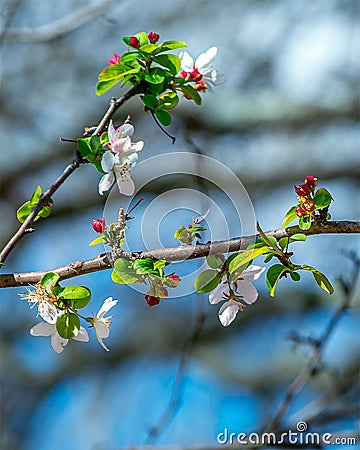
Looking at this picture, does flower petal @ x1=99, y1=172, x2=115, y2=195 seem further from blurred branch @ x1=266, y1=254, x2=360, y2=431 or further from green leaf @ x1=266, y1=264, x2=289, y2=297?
blurred branch @ x1=266, y1=254, x2=360, y2=431

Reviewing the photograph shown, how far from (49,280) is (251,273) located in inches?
6.3

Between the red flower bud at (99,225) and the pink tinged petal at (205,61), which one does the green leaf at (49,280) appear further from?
the pink tinged petal at (205,61)

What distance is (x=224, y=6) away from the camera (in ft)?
8.67

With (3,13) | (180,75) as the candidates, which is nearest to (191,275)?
(180,75)

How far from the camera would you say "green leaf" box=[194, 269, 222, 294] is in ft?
1.85

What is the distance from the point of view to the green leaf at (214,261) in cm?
55

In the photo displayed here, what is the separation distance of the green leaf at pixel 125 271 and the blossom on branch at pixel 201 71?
0.66 ft

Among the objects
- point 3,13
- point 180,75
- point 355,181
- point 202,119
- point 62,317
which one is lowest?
point 62,317

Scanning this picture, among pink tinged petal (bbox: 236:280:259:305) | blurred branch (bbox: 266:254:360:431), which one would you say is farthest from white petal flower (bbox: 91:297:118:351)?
blurred branch (bbox: 266:254:360:431)

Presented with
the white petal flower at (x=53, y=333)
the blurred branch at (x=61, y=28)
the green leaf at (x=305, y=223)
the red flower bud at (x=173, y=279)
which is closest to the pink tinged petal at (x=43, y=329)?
the white petal flower at (x=53, y=333)

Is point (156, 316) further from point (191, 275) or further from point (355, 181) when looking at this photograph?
point (191, 275)

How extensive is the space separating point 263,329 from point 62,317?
202 centimetres

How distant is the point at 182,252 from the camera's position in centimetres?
54

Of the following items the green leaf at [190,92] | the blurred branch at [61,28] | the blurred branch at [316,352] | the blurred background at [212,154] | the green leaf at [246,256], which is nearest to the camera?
the green leaf at [246,256]
